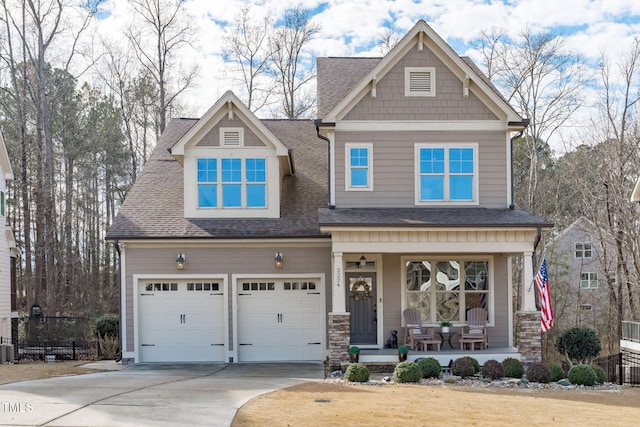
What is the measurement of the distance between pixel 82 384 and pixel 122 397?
220 cm

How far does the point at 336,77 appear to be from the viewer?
2188 centimetres

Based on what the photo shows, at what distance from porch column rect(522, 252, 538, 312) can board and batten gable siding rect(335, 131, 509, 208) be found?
180 centimetres

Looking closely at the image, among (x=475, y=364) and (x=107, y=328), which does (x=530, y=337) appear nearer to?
(x=475, y=364)

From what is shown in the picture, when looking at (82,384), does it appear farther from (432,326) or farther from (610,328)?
(610,328)

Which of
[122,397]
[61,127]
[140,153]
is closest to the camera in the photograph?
[122,397]

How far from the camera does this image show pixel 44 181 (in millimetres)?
29297

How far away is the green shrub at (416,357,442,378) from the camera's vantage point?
15.2m

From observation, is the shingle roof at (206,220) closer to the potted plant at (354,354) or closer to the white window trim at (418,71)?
the potted plant at (354,354)

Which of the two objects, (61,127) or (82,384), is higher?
(61,127)

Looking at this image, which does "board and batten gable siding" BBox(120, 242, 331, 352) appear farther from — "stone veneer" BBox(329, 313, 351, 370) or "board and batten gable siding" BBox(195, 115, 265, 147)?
"board and batten gable siding" BBox(195, 115, 265, 147)

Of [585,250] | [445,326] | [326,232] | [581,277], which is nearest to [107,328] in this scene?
[326,232]

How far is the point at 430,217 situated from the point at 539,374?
4.53 meters

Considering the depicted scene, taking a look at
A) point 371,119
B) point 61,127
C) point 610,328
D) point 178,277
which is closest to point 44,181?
point 61,127

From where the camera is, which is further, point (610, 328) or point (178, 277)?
point (610, 328)
